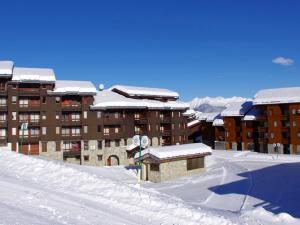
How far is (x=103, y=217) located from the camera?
616 inches

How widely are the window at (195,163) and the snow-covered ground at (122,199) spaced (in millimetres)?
6336

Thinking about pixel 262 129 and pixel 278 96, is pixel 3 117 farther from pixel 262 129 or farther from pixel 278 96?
pixel 278 96

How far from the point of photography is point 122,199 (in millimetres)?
19953

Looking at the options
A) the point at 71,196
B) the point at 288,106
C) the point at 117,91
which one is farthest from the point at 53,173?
the point at 288,106

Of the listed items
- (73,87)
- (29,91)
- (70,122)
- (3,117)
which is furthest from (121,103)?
(3,117)

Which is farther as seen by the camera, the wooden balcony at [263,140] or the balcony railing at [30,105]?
the wooden balcony at [263,140]

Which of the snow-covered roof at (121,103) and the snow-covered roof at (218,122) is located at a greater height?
the snow-covered roof at (121,103)

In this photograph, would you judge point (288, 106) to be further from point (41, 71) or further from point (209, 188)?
point (41, 71)

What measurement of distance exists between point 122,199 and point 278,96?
5625cm

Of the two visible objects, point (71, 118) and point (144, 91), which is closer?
point (71, 118)

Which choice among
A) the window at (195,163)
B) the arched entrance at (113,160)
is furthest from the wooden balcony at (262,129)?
the arched entrance at (113,160)

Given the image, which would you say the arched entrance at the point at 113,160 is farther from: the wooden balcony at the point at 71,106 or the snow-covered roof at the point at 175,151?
the snow-covered roof at the point at 175,151

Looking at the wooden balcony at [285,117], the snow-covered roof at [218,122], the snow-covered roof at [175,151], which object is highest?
the wooden balcony at [285,117]

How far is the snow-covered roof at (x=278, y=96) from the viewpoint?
66.2m
